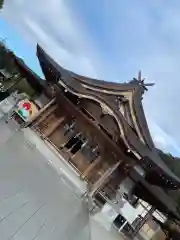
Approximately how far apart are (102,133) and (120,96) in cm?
185

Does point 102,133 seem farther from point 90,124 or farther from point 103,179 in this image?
point 103,179

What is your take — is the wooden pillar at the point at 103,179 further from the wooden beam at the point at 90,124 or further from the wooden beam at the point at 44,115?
the wooden beam at the point at 44,115

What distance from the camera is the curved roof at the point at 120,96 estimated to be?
1708 cm

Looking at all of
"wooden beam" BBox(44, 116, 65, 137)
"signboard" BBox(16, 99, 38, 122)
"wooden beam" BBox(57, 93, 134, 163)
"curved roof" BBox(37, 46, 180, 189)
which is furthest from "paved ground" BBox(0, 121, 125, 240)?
"curved roof" BBox(37, 46, 180, 189)

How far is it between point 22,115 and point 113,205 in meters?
5.57

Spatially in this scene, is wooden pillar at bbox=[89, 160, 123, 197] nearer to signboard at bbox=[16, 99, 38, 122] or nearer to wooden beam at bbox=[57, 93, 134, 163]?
wooden beam at bbox=[57, 93, 134, 163]

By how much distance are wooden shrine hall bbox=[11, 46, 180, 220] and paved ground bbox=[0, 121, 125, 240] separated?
2.13 ft

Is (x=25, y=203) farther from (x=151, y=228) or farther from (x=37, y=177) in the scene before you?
(x=151, y=228)

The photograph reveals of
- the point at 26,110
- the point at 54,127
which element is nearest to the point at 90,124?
the point at 54,127

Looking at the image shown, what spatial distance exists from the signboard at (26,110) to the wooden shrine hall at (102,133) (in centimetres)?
36

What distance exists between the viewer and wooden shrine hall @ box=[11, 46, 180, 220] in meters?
17.4

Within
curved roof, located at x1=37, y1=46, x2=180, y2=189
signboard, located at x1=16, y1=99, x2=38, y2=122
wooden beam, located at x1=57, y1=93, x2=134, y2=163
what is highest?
curved roof, located at x1=37, y1=46, x2=180, y2=189

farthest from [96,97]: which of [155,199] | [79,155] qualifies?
[155,199]

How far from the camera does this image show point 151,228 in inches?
791
